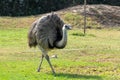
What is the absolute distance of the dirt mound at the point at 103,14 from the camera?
33.2 metres

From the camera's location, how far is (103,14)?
34281 millimetres

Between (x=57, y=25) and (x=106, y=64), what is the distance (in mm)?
2545

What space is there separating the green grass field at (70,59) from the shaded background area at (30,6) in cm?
847

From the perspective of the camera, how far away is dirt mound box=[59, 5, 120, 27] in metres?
33.2

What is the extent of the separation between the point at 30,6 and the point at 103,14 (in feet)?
20.2

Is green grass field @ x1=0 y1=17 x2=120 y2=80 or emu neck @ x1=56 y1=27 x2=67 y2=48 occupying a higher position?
emu neck @ x1=56 y1=27 x2=67 y2=48

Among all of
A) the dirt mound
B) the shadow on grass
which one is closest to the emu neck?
the shadow on grass

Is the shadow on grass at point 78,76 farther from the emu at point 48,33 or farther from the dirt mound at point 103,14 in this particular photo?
the dirt mound at point 103,14

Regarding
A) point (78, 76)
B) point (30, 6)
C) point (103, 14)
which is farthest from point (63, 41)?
point (30, 6)

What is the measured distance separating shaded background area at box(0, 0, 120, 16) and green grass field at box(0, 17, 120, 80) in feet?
27.8

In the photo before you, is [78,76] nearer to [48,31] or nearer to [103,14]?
[48,31]

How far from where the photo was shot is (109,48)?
2089cm

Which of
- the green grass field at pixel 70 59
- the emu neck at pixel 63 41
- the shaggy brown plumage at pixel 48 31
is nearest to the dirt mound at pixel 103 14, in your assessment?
the green grass field at pixel 70 59

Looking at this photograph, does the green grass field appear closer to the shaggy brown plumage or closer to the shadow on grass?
the shadow on grass
